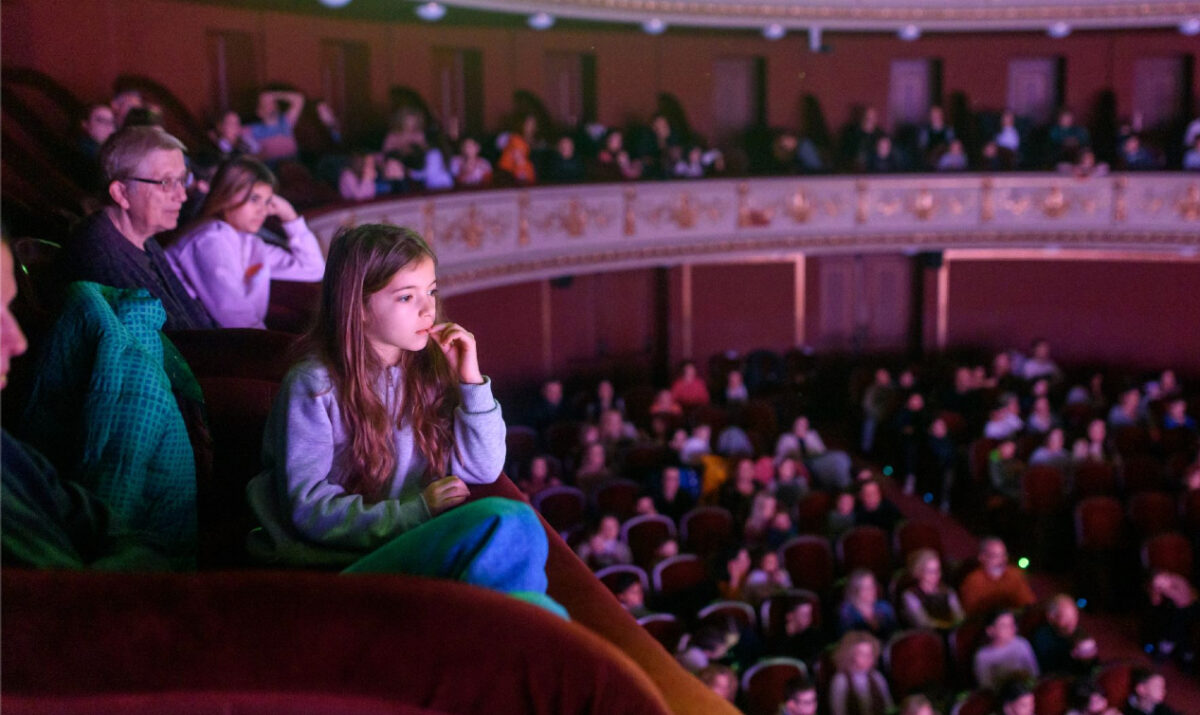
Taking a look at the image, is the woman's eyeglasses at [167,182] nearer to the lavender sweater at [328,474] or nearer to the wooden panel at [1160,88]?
the lavender sweater at [328,474]

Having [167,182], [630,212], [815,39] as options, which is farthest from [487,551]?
[815,39]

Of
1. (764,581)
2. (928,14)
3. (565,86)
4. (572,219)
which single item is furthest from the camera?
(928,14)

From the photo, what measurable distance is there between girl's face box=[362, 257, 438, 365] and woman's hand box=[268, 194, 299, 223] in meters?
1.33

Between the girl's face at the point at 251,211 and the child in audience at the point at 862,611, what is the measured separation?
3814 millimetres

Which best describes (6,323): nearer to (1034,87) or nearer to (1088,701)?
(1088,701)

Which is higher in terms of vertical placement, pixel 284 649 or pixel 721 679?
pixel 284 649

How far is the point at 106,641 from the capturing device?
3.29 ft

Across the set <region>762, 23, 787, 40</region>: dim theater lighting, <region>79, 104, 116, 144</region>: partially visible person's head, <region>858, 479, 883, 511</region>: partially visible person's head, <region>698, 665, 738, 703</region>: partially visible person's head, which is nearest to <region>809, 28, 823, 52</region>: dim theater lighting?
<region>762, 23, 787, 40</region>: dim theater lighting

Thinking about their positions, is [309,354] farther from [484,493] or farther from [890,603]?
[890,603]

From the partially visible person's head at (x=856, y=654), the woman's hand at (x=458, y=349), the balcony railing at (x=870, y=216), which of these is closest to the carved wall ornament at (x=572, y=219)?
the balcony railing at (x=870, y=216)

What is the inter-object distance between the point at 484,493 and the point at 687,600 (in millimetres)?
4112

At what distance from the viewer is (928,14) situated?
10.9 meters

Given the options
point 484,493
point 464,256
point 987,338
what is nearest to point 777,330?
point 987,338

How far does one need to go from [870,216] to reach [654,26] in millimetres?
2931
